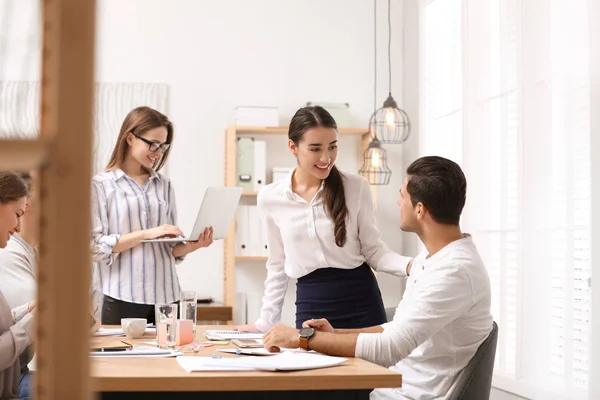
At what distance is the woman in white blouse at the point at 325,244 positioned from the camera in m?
2.81

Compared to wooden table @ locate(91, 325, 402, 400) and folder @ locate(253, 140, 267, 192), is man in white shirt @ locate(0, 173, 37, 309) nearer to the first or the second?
wooden table @ locate(91, 325, 402, 400)

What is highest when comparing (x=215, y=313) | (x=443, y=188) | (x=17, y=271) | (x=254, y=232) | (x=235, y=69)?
(x=235, y=69)

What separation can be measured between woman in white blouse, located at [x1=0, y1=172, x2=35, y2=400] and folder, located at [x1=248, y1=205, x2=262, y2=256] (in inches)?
97.8

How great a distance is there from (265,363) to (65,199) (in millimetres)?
1097

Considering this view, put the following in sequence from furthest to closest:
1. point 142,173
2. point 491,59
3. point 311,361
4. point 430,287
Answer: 1. point 491,59
2. point 142,173
3. point 430,287
4. point 311,361

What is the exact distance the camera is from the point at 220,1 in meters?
5.00

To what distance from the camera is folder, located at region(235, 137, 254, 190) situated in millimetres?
4754

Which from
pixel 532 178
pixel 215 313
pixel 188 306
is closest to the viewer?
pixel 188 306

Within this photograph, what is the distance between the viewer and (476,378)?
6.32 feet

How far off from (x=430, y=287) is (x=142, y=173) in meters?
1.50

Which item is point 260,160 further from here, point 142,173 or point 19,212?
point 19,212

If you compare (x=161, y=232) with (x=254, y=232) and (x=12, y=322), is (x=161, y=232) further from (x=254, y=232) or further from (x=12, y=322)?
(x=254, y=232)

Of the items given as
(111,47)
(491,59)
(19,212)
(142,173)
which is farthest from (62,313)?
(111,47)

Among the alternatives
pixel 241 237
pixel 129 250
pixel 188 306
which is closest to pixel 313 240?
pixel 188 306
